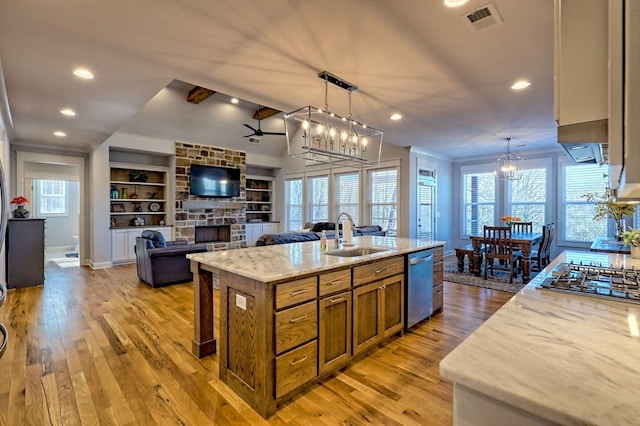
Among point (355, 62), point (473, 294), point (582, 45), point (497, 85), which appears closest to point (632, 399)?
point (582, 45)

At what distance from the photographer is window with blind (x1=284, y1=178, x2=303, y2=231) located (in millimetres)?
9812

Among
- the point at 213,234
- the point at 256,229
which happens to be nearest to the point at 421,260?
the point at 213,234

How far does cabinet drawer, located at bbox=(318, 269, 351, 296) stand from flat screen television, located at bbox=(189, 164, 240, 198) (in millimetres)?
6541

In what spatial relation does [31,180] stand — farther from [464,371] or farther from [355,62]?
[464,371]

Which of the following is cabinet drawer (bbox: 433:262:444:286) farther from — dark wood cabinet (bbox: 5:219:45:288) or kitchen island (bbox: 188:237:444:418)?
dark wood cabinet (bbox: 5:219:45:288)

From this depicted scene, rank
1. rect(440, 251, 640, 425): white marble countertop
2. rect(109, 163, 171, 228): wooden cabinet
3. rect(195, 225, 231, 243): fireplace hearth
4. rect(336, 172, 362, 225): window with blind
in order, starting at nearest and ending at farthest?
rect(440, 251, 640, 425): white marble countertop → rect(109, 163, 171, 228): wooden cabinet → rect(336, 172, 362, 225): window with blind → rect(195, 225, 231, 243): fireplace hearth

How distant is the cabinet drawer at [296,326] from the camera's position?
193 centimetres

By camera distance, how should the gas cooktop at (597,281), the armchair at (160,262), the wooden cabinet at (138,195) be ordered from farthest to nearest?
1. the wooden cabinet at (138,195)
2. the armchair at (160,262)
3. the gas cooktop at (597,281)

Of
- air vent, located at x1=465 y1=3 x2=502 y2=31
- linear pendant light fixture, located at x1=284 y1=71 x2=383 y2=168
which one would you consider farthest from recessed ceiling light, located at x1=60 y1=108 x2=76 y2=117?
air vent, located at x1=465 y1=3 x2=502 y2=31

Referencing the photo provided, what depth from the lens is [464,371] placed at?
77cm

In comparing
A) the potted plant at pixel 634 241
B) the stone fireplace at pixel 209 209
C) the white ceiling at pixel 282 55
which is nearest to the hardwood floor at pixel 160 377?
the potted plant at pixel 634 241

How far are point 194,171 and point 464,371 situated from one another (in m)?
8.12

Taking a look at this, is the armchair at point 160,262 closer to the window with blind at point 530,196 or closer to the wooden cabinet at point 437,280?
the wooden cabinet at point 437,280

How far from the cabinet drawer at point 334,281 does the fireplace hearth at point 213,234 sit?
679cm
